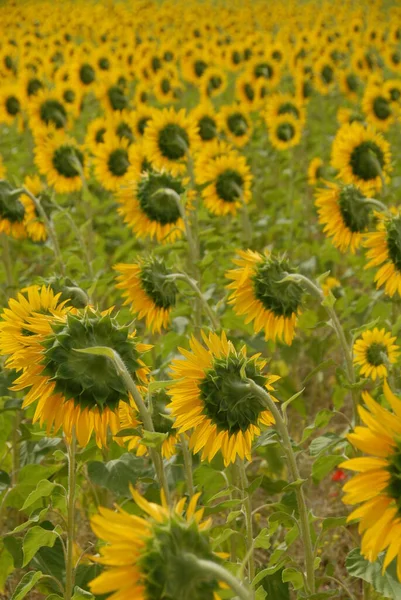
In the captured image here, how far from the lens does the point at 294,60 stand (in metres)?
9.16

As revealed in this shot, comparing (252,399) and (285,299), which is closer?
(252,399)

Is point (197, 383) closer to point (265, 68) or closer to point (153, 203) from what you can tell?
point (153, 203)

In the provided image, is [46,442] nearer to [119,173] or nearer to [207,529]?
[207,529]

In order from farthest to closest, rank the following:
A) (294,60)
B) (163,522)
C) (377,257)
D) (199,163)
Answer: (294,60)
(199,163)
(377,257)
(163,522)

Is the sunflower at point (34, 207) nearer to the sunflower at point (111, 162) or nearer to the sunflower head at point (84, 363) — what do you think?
the sunflower at point (111, 162)

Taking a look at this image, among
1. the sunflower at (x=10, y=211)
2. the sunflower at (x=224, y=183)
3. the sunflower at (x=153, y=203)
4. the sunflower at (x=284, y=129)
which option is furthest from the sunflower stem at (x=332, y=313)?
the sunflower at (x=284, y=129)

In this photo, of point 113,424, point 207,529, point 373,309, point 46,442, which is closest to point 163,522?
point 207,529

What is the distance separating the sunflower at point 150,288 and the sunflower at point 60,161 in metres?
2.01

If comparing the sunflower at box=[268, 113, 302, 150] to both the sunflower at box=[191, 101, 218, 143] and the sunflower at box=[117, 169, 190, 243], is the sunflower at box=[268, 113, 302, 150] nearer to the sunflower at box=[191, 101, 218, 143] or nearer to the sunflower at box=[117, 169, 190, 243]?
the sunflower at box=[191, 101, 218, 143]

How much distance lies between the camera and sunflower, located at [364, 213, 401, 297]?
7.78 ft

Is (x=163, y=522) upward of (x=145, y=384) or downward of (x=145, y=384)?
upward

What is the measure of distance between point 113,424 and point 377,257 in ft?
4.12

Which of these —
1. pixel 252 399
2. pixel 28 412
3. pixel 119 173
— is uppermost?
pixel 252 399

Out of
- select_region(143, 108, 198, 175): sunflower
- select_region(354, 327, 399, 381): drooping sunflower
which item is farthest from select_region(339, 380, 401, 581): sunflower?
select_region(143, 108, 198, 175): sunflower
